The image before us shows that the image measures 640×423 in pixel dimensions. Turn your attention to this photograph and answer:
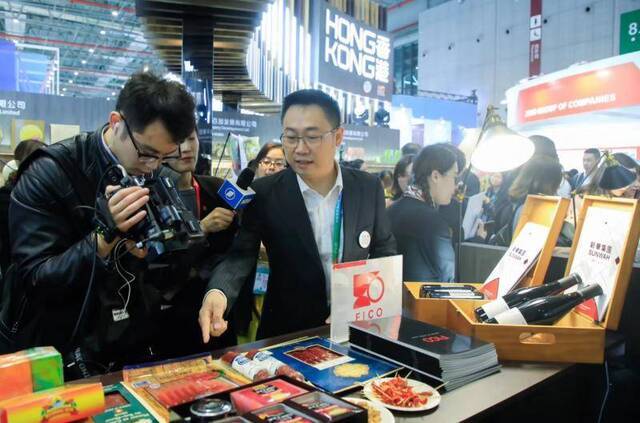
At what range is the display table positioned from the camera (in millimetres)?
1065

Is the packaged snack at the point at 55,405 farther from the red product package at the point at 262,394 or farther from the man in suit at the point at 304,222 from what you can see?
the man in suit at the point at 304,222

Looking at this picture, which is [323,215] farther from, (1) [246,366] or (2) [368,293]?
(1) [246,366]

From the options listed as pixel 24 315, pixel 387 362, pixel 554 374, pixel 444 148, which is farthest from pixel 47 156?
pixel 444 148

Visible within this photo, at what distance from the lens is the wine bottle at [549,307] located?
1.46 meters

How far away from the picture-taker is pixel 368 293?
1.49 m

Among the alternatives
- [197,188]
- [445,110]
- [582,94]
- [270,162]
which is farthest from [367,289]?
[445,110]

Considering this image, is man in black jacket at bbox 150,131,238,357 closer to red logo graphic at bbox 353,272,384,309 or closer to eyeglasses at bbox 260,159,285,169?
red logo graphic at bbox 353,272,384,309

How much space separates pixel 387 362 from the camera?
130 cm

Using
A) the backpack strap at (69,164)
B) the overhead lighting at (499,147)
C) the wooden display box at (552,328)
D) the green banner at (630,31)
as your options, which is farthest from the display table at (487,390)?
the green banner at (630,31)

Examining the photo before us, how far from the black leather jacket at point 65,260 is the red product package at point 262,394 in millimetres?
581

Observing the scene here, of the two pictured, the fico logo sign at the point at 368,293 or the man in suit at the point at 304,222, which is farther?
the man in suit at the point at 304,222

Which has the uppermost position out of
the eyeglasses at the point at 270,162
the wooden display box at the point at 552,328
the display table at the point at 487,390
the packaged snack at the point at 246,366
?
the eyeglasses at the point at 270,162

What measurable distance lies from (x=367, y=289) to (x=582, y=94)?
27.2 ft

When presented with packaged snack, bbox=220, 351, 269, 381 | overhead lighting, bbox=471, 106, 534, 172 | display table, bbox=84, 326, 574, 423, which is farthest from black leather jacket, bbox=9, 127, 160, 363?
overhead lighting, bbox=471, 106, 534, 172
